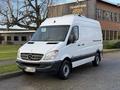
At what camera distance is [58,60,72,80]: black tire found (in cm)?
956

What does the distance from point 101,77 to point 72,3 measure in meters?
30.1

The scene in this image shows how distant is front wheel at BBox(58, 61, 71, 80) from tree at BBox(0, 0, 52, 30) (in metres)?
26.9

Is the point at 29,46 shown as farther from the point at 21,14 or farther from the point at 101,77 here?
the point at 21,14

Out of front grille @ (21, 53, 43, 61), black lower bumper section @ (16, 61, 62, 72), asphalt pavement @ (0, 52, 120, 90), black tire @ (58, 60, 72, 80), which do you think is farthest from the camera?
black tire @ (58, 60, 72, 80)

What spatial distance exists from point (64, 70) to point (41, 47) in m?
1.31

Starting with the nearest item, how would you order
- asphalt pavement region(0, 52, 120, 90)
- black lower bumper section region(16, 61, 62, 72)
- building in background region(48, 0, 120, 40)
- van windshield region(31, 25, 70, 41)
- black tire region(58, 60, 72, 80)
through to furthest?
asphalt pavement region(0, 52, 120, 90)
black lower bumper section region(16, 61, 62, 72)
black tire region(58, 60, 72, 80)
van windshield region(31, 25, 70, 41)
building in background region(48, 0, 120, 40)

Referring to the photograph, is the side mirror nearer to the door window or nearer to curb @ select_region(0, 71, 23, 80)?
the door window

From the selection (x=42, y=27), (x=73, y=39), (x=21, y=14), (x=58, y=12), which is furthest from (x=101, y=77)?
(x=58, y=12)

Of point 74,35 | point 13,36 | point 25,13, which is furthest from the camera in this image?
point 13,36

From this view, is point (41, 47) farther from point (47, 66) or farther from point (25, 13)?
point (25, 13)

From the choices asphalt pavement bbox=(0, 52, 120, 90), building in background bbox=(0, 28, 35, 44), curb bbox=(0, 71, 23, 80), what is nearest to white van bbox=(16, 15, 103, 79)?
asphalt pavement bbox=(0, 52, 120, 90)

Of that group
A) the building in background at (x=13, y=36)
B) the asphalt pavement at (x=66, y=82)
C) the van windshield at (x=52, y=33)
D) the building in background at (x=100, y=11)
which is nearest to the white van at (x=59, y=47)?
the van windshield at (x=52, y=33)

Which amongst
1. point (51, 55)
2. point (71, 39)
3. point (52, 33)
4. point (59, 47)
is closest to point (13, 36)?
point (52, 33)

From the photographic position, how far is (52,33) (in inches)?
419
